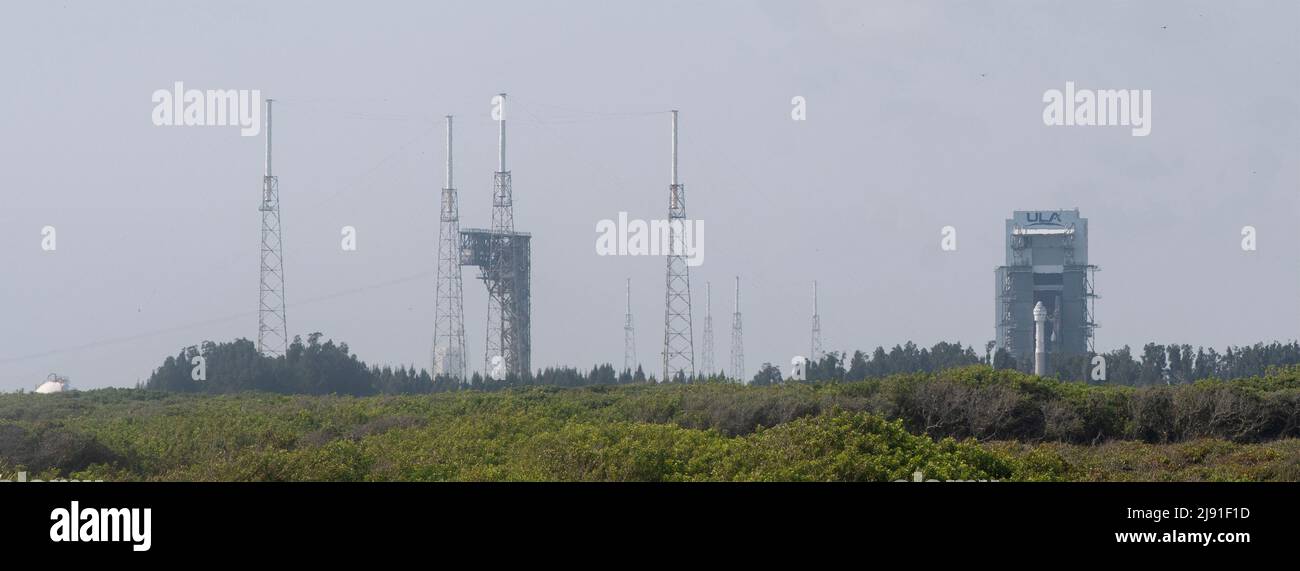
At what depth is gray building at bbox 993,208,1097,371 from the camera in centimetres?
7719

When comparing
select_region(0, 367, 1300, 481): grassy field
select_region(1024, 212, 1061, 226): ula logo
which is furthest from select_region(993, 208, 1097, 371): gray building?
select_region(0, 367, 1300, 481): grassy field

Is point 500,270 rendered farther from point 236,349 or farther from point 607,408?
point 607,408

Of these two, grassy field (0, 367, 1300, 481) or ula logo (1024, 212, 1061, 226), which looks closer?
grassy field (0, 367, 1300, 481)
